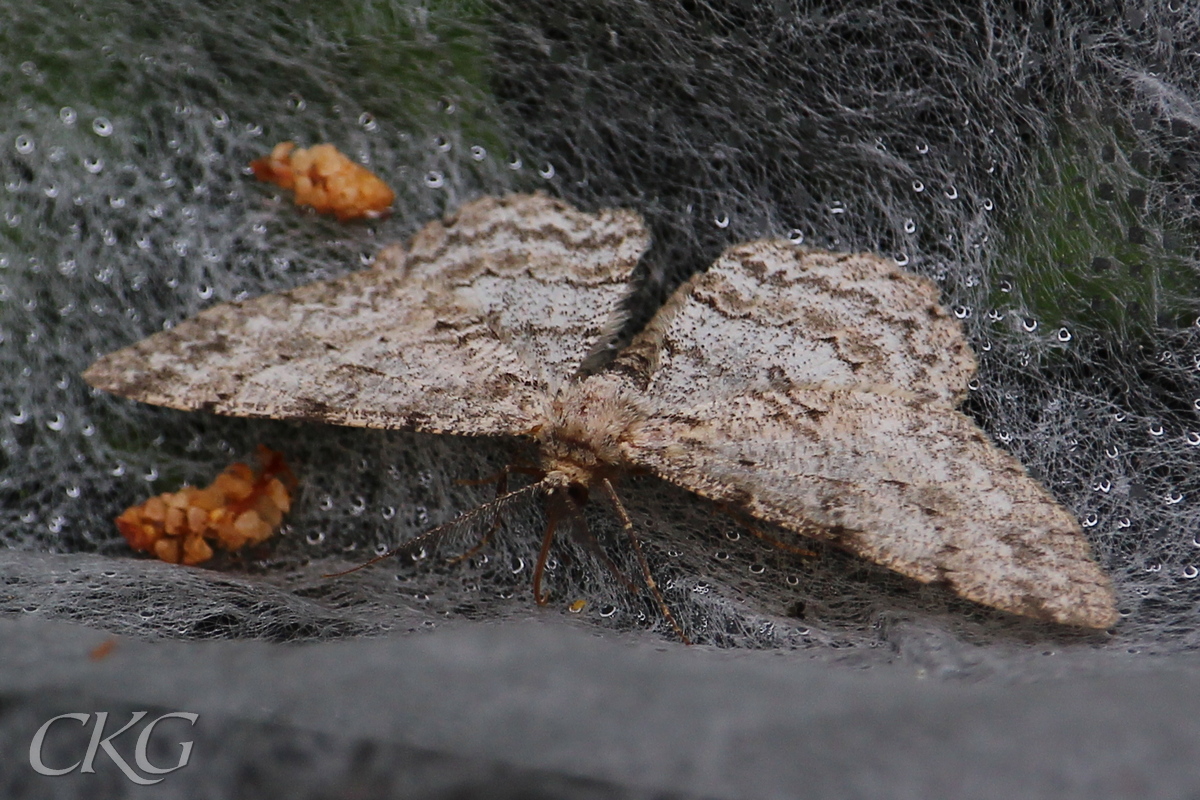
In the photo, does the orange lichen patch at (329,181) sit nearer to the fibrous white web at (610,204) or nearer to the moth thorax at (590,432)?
the fibrous white web at (610,204)

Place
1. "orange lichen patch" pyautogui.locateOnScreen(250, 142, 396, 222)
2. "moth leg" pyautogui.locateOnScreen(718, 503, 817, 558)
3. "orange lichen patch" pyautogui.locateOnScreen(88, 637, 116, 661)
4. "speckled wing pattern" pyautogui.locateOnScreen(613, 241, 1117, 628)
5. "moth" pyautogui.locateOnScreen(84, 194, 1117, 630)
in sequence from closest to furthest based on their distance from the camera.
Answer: "orange lichen patch" pyautogui.locateOnScreen(88, 637, 116, 661), "speckled wing pattern" pyautogui.locateOnScreen(613, 241, 1117, 628), "moth" pyautogui.locateOnScreen(84, 194, 1117, 630), "moth leg" pyautogui.locateOnScreen(718, 503, 817, 558), "orange lichen patch" pyautogui.locateOnScreen(250, 142, 396, 222)

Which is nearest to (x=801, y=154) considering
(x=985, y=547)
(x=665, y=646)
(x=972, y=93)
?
(x=972, y=93)

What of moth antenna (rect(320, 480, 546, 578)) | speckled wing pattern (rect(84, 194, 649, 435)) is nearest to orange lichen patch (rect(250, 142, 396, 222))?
speckled wing pattern (rect(84, 194, 649, 435))

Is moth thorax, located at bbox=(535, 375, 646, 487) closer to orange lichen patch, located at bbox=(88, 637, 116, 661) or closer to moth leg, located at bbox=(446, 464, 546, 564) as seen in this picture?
moth leg, located at bbox=(446, 464, 546, 564)

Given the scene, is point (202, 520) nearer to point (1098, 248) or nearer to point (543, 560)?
point (543, 560)

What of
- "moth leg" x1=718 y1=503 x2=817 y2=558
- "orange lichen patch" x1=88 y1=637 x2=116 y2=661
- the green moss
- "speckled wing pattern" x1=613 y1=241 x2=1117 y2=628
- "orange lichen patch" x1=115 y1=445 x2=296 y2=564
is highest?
the green moss

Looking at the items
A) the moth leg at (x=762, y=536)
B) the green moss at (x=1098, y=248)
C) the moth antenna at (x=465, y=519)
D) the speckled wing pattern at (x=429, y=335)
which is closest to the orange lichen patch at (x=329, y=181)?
the speckled wing pattern at (x=429, y=335)

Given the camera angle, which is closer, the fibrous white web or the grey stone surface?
the grey stone surface

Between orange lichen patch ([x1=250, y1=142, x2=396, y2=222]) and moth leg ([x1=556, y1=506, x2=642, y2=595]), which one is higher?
orange lichen patch ([x1=250, y1=142, x2=396, y2=222])
